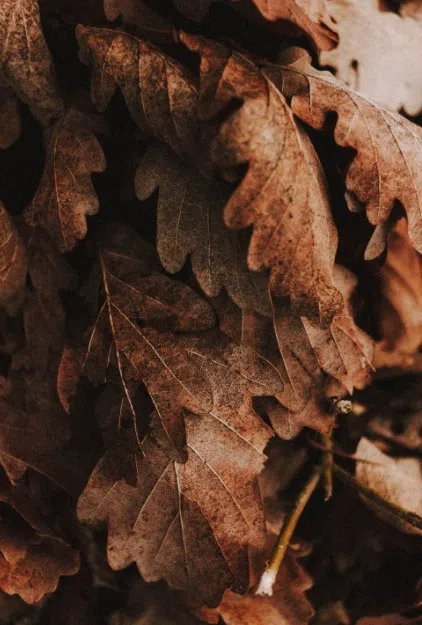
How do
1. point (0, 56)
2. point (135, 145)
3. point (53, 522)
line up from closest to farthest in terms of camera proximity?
point (0, 56) → point (135, 145) → point (53, 522)

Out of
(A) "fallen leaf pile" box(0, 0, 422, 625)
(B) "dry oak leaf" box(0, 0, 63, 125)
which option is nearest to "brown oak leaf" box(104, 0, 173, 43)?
(A) "fallen leaf pile" box(0, 0, 422, 625)

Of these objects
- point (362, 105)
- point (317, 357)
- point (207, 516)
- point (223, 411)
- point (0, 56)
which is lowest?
point (207, 516)

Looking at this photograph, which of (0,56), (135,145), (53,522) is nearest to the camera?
(0,56)

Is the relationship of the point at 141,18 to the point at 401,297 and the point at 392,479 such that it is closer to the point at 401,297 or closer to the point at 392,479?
the point at 401,297

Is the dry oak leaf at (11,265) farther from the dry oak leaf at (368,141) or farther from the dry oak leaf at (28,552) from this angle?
the dry oak leaf at (368,141)

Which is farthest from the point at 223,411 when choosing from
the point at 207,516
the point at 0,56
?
the point at 0,56

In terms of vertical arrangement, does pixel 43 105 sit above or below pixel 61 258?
above

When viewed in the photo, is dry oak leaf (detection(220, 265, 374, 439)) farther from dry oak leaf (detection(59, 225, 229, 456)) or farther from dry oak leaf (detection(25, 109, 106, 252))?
dry oak leaf (detection(25, 109, 106, 252))

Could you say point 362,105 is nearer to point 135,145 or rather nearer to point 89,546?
point 135,145
